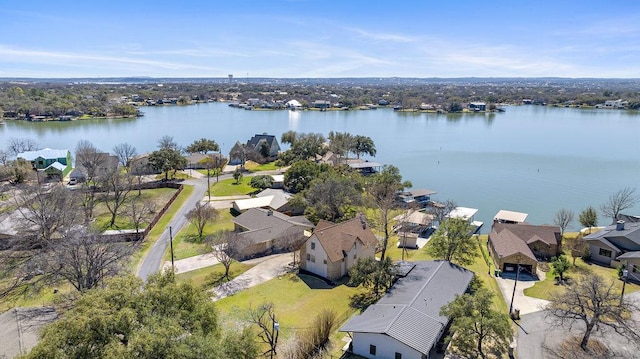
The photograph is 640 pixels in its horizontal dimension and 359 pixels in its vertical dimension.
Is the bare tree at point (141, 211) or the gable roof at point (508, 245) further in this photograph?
the bare tree at point (141, 211)

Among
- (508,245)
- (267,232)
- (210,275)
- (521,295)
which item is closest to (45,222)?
(210,275)

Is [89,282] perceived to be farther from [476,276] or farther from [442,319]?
[476,276]

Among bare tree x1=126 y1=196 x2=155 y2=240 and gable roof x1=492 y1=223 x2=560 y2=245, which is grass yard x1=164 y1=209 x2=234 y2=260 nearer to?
bare tree x1=126 y1=196 x2=155 y2=240

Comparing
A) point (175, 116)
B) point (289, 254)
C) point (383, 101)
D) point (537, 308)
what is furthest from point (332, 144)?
point (383, 101)

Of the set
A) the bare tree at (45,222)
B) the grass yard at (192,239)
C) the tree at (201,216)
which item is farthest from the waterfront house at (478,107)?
the bare tree at (45,222)

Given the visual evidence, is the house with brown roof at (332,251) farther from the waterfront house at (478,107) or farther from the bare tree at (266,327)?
the waterfront house at (478,107)
